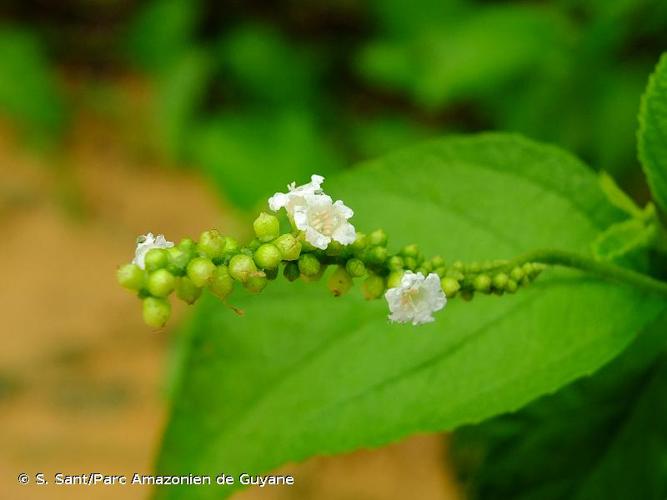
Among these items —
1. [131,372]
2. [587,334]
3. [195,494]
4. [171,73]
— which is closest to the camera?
[587,334]

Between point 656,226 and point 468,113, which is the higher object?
point 468,113

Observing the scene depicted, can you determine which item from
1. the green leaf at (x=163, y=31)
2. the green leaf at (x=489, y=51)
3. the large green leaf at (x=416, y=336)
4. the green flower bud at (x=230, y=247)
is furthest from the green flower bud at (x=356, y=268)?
the green leaf at (x=163, y=31)

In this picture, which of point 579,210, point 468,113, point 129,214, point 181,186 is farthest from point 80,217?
point 579,210

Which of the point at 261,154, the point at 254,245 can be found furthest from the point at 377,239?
the point at 261,154

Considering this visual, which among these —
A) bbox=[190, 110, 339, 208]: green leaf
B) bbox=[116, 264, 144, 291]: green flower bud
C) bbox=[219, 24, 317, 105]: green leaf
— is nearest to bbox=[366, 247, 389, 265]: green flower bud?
bbox=[116, 264, 144, 291]: green flower bud

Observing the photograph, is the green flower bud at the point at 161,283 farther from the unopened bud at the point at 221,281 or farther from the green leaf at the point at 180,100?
the green leaf at the point at 180,100

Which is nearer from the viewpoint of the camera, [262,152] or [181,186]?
[262,152]

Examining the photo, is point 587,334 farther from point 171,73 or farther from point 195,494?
point 171,73

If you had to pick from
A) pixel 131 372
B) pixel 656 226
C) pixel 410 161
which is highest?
pixel 131 372
